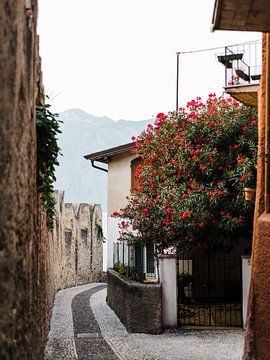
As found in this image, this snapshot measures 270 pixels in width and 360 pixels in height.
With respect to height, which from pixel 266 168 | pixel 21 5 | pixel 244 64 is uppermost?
pixel 244 64

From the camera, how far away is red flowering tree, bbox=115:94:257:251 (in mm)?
14984

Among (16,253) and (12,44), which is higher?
(12,44)

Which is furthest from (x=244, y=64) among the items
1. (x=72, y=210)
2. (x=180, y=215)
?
(x=72, y=210)

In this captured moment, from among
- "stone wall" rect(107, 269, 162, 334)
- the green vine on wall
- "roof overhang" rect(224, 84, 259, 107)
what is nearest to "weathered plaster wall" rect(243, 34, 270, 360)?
the green vine on wall

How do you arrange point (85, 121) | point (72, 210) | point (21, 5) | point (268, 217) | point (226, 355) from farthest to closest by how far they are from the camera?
point (85, 121)
point (72, 210)
point (226, 355)
point (268, 217)
point (21, 5)

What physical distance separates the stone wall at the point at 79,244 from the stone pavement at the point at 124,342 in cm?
908

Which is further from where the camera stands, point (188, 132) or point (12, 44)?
point (188, 132)

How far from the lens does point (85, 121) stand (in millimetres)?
187625

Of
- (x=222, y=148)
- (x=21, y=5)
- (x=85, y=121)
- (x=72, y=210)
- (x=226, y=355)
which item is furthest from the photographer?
(x=85, y=121)

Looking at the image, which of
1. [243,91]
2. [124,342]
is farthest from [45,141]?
[243,91]

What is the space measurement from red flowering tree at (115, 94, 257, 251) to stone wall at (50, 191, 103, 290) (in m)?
8.76

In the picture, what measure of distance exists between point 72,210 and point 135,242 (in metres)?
12.3

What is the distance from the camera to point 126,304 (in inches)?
566

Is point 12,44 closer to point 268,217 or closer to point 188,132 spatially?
point 268,217
